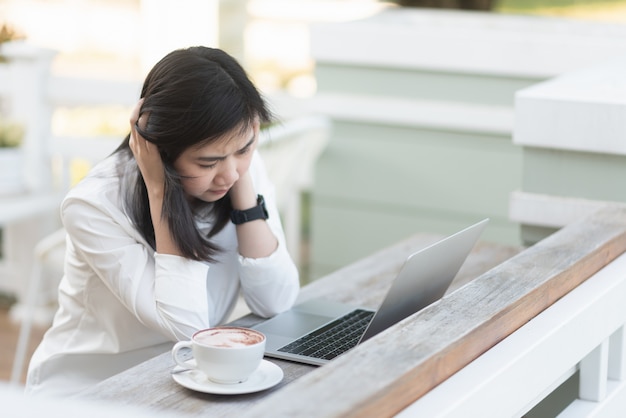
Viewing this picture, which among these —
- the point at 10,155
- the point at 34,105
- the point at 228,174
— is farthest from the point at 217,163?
the point at 34,105

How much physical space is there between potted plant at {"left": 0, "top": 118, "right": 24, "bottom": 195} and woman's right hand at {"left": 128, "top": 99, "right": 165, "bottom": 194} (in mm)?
2137

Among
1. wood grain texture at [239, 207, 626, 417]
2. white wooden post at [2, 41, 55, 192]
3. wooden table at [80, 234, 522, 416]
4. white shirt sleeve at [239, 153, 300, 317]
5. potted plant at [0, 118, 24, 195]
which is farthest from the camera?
white wooden post at [2, 41, 55, 192]

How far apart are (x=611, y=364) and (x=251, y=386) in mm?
709

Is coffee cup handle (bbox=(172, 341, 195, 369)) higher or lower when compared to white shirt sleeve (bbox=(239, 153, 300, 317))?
higher

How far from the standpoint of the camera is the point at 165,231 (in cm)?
181

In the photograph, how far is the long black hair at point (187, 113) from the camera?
67.4 inches

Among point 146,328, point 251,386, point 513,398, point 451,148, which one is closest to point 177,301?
point 146,328

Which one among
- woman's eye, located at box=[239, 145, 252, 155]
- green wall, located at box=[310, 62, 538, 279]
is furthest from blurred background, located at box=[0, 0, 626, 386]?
woman's eye, located at box=[239, 145, 252, 155]

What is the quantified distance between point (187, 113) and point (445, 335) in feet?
2.03

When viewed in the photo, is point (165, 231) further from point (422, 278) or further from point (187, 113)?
point (422, 278)

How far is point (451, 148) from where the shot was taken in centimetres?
362

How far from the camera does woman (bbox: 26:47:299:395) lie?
5.70 ft

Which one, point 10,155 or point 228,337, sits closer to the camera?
point 228,337

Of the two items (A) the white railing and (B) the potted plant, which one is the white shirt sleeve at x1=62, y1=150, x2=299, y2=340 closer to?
(A) the white railing
